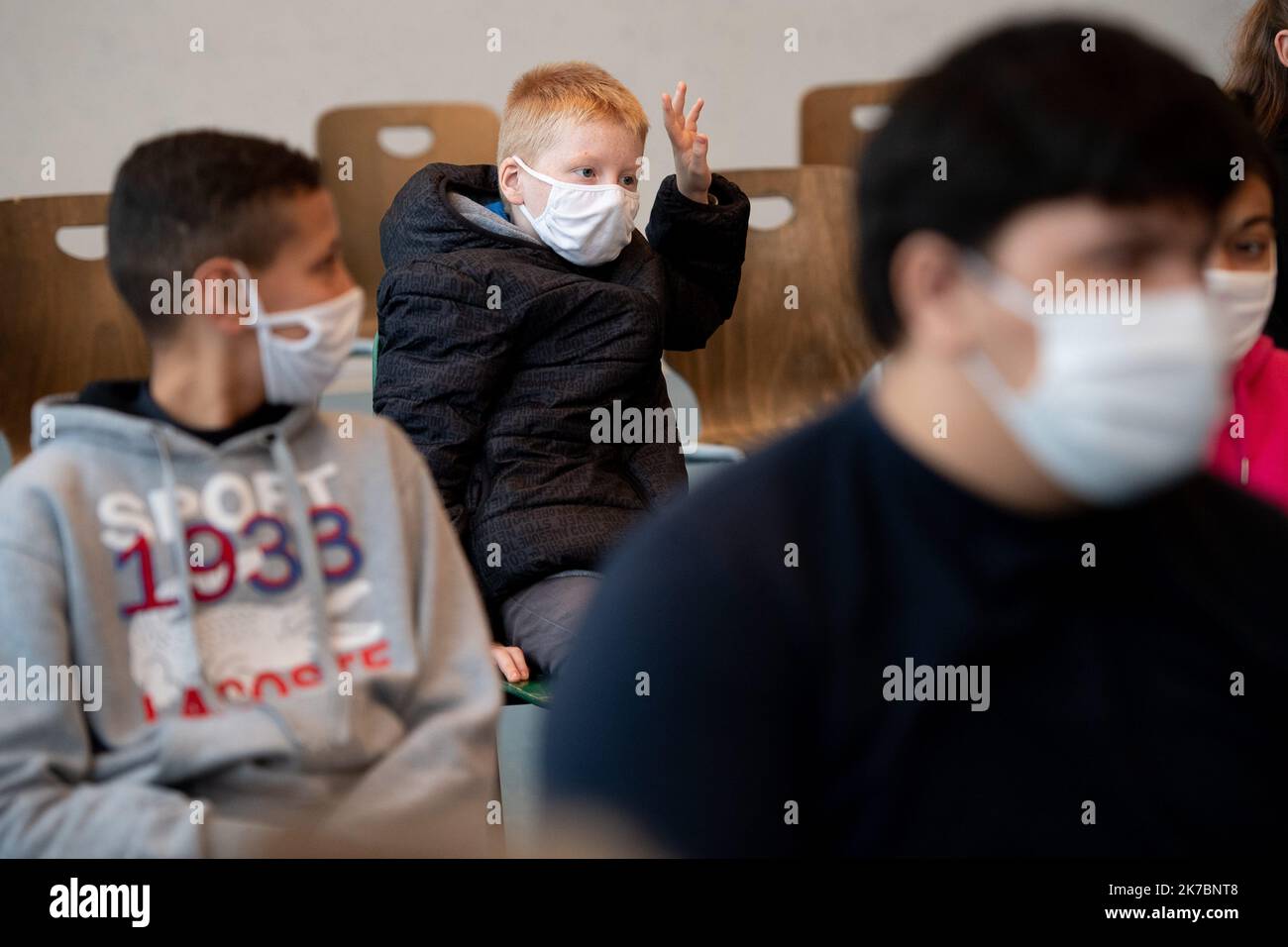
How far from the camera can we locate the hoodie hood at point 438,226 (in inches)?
60.0

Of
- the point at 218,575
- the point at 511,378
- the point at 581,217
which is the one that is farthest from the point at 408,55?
the point at 218,575

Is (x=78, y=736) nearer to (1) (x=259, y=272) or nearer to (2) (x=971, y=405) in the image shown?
(1) (x=259, y=272)

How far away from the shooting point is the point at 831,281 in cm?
217

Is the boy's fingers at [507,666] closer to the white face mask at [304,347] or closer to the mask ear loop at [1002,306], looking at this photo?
the white face mask at [304,347]

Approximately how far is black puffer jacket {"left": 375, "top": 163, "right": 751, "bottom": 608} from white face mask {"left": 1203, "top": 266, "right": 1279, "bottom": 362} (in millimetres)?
591

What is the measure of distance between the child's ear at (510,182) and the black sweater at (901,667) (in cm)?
95

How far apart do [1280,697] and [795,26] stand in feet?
6.92

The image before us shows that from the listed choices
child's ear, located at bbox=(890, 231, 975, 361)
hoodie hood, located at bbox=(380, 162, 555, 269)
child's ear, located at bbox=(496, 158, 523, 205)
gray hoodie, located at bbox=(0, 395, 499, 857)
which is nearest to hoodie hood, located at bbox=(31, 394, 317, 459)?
gray hoodie, located at bbox=(0, 395, 499, 857)

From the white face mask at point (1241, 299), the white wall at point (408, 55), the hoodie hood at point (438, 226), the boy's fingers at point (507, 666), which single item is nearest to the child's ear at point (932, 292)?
the white wall at point (408, 55)

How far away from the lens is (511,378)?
1.48 meters

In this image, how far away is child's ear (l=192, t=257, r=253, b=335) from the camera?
2.61 feet

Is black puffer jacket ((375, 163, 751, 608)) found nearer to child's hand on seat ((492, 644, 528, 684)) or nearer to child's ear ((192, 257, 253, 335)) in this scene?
child's hand on seat ((492, 644, 528, 684))
